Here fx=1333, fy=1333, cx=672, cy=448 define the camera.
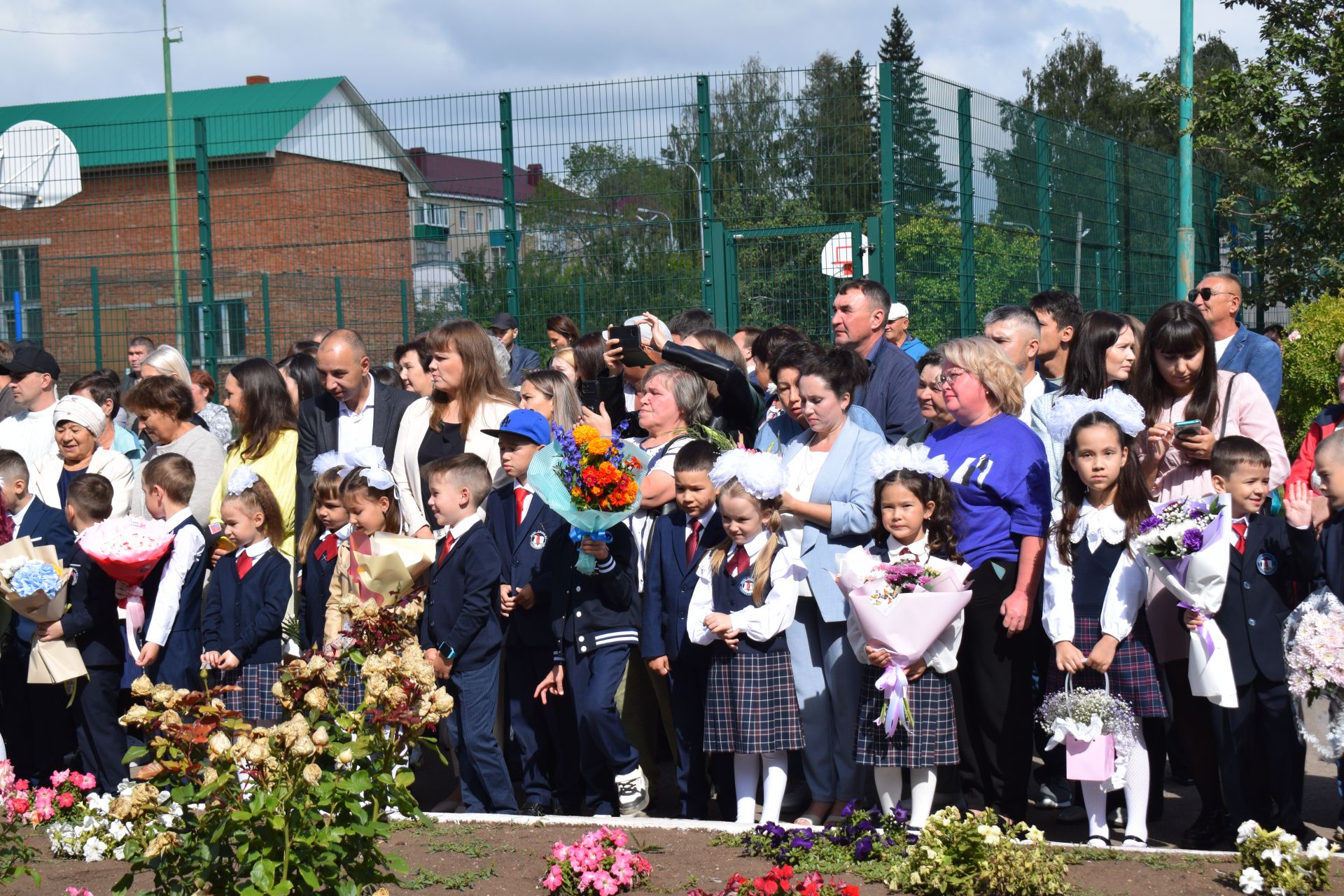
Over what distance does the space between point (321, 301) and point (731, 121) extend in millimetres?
4389

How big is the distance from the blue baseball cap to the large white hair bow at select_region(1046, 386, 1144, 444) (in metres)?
2.32

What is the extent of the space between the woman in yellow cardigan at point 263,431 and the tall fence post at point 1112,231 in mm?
8724

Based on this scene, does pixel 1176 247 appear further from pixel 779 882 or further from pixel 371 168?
pixel 779 882

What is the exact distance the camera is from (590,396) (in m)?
7.80

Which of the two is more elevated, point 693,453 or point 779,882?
point 693,453

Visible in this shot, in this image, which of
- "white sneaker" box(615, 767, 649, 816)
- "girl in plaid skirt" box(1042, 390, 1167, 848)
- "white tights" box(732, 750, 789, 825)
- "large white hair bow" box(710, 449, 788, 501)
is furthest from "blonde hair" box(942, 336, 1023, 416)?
"white sneaker" box(615, 767, 649, 816)

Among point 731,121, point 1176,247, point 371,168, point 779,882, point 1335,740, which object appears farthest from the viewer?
point 1176,247

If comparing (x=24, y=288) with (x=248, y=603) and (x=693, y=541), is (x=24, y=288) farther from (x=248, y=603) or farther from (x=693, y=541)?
(x=693, y=541)

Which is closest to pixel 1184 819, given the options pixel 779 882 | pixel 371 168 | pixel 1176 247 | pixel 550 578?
pixel 779 882

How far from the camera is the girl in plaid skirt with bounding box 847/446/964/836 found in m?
5.22

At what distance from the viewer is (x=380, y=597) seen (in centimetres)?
628

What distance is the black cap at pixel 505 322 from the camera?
10500mm

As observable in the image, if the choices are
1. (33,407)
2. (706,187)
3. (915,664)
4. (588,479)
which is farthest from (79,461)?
(915,664)

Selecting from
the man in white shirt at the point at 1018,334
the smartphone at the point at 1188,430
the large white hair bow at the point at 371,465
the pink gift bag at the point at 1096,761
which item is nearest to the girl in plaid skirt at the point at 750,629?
the pink gift bag at the point at 1096,761
